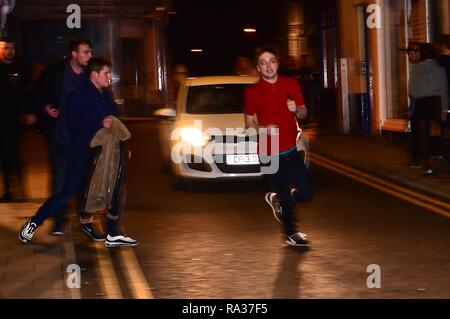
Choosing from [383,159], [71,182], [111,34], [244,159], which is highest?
[111,34]

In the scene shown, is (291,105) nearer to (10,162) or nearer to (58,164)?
(58,164)

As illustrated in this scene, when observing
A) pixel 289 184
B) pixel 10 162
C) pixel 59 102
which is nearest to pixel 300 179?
pixel 289 184

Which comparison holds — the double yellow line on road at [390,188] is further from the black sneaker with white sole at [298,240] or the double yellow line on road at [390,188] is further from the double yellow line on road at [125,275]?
the double yellow line on road at [125,275]

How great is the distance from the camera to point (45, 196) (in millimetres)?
13758

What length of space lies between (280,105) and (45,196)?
16.6 feet

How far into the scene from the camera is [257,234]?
10648 mm

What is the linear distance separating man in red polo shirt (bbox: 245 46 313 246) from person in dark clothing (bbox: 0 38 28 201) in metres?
3.69

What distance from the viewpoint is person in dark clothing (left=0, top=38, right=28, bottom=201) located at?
1262cm

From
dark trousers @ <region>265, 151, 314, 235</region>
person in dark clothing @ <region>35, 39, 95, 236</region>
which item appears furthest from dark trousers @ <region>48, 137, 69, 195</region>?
dark trousers @ <region>265, 151, 314, 235</region>

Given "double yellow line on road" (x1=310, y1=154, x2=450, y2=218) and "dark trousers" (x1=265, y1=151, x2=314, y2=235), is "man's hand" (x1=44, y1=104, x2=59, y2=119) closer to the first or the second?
"dark trousers" (x1=265, y1=151, x2=314, y2=235)

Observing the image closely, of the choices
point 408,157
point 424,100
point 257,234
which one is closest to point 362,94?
point 408,157

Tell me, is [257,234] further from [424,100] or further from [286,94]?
[424,100]

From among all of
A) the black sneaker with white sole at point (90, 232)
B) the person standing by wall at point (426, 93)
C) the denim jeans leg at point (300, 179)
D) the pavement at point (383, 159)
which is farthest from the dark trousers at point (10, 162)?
the person standing by wall at point (426, 93)

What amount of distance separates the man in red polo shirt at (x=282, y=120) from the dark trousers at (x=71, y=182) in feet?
5.13
